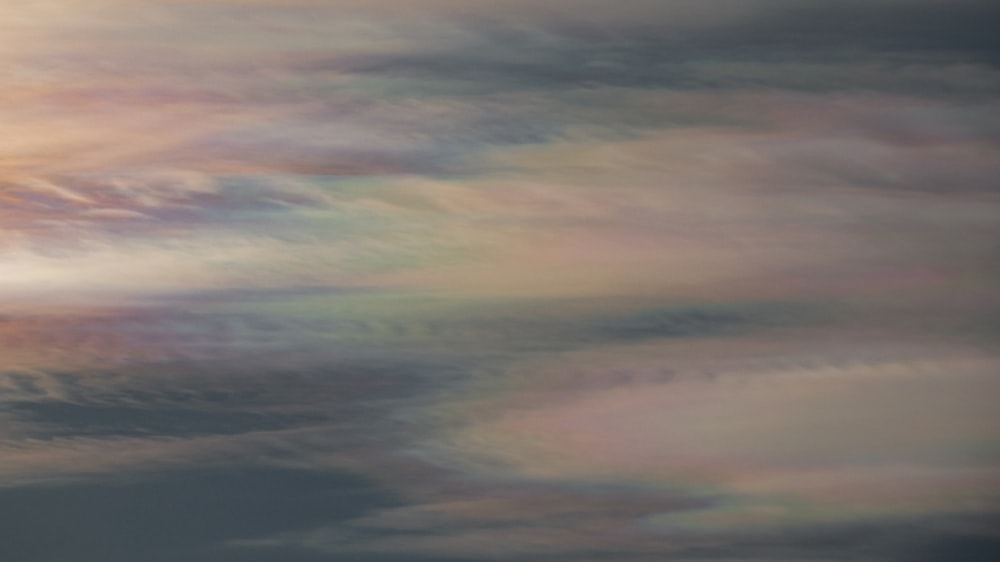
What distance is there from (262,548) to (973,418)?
1218 millimetres

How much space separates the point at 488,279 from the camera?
2.21 m

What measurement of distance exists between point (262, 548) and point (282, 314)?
1.29 ft

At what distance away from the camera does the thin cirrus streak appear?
2.20m

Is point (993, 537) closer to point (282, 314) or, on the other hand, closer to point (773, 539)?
point (773, 539)

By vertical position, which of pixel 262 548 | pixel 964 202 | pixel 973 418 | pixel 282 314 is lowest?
pixel 262 548

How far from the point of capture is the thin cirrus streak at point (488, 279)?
2197 millimetres

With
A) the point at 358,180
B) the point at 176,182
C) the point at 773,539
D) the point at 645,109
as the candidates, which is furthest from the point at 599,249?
the point at 176,182

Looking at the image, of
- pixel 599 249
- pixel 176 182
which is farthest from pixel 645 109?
pixel 176 182

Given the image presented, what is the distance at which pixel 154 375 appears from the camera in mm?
2205

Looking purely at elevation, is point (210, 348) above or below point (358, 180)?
below

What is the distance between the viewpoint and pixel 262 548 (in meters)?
2.21

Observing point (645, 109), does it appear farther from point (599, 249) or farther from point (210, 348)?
point (210, 348)

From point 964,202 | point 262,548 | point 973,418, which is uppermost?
point 964,202

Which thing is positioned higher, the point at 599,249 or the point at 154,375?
the point at 599,249
